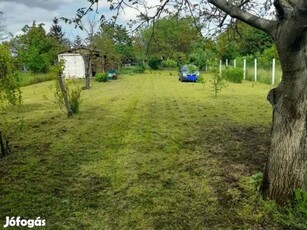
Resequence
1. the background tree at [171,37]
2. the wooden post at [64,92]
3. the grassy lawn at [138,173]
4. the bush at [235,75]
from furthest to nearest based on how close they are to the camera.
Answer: the bush at [235,75], the wooden post at [64,92], the background tree at [171,37], the grassy lawn at [138,173]

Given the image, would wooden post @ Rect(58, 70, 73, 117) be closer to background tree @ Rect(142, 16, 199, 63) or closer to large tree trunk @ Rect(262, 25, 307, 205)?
background tree @ Rect(142, 16, 199, 63)

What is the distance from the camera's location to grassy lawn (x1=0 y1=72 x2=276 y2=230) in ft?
13.2

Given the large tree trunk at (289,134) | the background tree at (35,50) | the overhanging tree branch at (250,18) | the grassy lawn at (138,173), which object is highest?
the background tree at (35,50)

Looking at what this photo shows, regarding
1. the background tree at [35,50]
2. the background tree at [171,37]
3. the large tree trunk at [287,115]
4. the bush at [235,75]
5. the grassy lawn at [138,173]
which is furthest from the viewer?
the background tree at [35,50]

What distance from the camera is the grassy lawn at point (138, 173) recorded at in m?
4.02

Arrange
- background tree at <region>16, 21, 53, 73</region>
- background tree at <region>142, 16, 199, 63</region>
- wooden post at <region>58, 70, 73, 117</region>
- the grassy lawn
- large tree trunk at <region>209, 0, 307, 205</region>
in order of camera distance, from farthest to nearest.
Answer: background tree at <region>16, 21, 53, 73</region> < wooden post at <region>58, 70, 73, 117</region> < background tree at <region>142, 16, 199, 63</region> < the grassy lawn < large tree trunk at <region>209, 0, 307, 205</region>

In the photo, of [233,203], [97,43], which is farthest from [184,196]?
[97,43]

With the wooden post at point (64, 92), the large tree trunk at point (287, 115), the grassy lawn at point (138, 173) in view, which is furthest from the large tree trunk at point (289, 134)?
the wooden post at point (64, 92)

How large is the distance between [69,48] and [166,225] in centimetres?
3211

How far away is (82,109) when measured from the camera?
12.8m

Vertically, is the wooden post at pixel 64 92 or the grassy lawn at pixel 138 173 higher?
the wooden post at pixel 64 92

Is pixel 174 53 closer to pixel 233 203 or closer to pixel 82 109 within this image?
pixel 233 203

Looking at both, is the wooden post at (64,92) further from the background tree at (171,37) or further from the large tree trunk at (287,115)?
the large tree trunk at (287,115)

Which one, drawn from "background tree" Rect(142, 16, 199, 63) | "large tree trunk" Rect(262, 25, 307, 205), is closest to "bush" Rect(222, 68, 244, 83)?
"background tree" Rect(142, 16, 199, 63)
